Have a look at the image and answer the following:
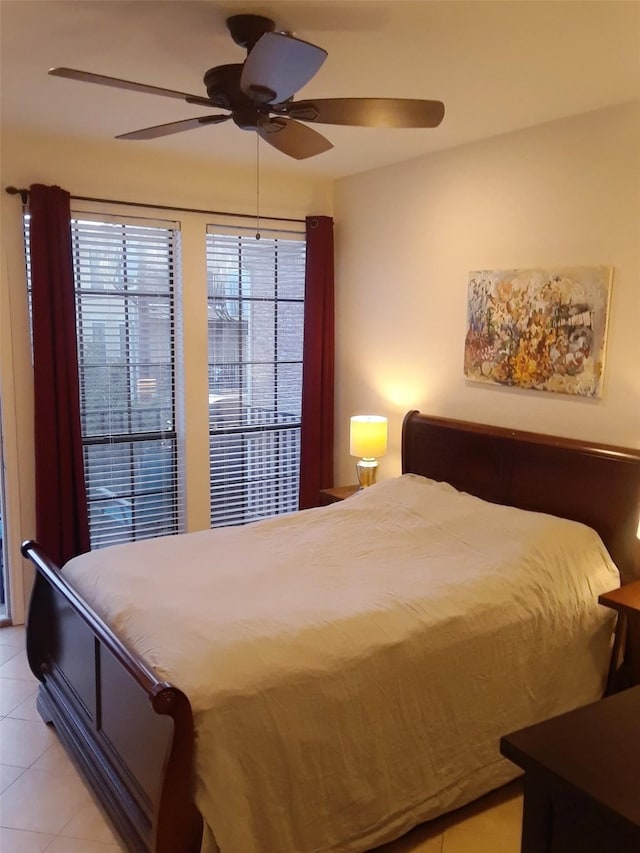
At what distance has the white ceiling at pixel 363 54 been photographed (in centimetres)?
207

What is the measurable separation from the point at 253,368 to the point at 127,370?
0.87 meters

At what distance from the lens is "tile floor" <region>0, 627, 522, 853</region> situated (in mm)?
2227

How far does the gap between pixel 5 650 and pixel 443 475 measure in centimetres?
250

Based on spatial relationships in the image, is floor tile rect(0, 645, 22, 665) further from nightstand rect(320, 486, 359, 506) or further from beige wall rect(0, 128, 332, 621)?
nightstand rect(320, 486, 359, 506)

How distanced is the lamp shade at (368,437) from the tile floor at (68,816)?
196 centimetres

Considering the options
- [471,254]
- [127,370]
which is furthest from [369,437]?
[127,370]

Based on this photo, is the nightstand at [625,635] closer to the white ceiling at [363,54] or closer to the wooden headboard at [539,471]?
the wooden headboard at [539,471]

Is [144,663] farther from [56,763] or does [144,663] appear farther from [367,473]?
[367,473]

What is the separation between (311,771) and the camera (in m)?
1.98

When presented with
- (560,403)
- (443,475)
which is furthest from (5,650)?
(560,403)

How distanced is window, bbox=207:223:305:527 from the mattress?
139 cm

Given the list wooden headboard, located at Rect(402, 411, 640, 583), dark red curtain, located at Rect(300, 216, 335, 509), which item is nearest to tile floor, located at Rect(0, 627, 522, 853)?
wooden headboard, located at Rect(402, 411, 640, 583)

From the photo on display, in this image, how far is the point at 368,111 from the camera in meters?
2.19

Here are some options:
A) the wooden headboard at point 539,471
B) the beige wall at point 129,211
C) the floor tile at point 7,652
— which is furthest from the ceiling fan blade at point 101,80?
the floor tile at point 7,652
